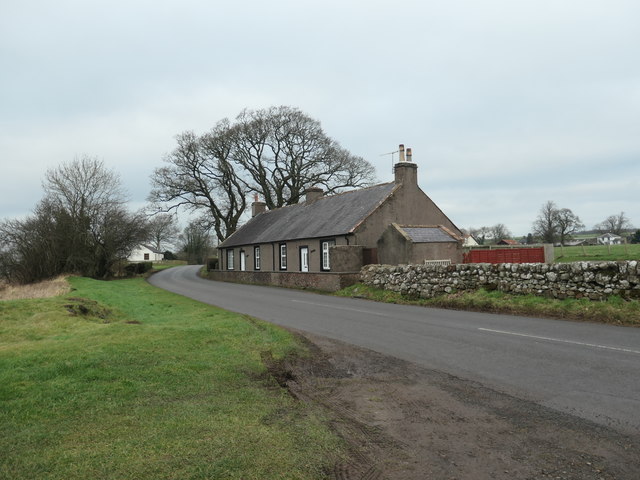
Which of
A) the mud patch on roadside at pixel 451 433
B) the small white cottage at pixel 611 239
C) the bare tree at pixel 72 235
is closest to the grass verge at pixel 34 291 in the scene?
the bare tree at pixel 72 235

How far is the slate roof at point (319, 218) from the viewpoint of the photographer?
93.7 ft

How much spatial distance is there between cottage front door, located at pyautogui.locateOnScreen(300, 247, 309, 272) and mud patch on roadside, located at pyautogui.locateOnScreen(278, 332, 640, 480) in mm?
23565

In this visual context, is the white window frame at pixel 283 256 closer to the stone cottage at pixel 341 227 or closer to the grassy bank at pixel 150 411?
the stone cottage at pixel 341 227

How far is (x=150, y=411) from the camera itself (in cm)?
526

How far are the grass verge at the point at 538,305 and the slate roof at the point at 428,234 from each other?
252 inches

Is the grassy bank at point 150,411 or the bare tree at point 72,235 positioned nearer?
the grassy bank at point 150,411

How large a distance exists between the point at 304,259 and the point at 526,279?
705 inches

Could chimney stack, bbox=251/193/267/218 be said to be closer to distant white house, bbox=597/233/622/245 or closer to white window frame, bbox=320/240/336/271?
white window frame, bbox=320/240/336/271

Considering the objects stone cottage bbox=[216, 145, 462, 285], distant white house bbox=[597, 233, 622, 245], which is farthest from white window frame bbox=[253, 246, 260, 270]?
distant white house bbox=[597, 233, 622, 245]

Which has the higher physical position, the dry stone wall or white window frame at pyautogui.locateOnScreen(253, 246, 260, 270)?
white window frame at pyautogui.locateOnScreen(253, 246, 260, 270)

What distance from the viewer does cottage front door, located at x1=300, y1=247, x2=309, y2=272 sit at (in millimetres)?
31031

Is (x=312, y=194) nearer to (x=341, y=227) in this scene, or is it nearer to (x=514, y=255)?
(x=341, y=227)

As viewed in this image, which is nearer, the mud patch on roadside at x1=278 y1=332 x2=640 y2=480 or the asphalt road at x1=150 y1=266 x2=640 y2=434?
the mud patch on roadside at x1=278 y1=332 x2=640 y2=480

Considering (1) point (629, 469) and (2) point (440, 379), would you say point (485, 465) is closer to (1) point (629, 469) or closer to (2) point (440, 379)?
(1) point (629, 469)
